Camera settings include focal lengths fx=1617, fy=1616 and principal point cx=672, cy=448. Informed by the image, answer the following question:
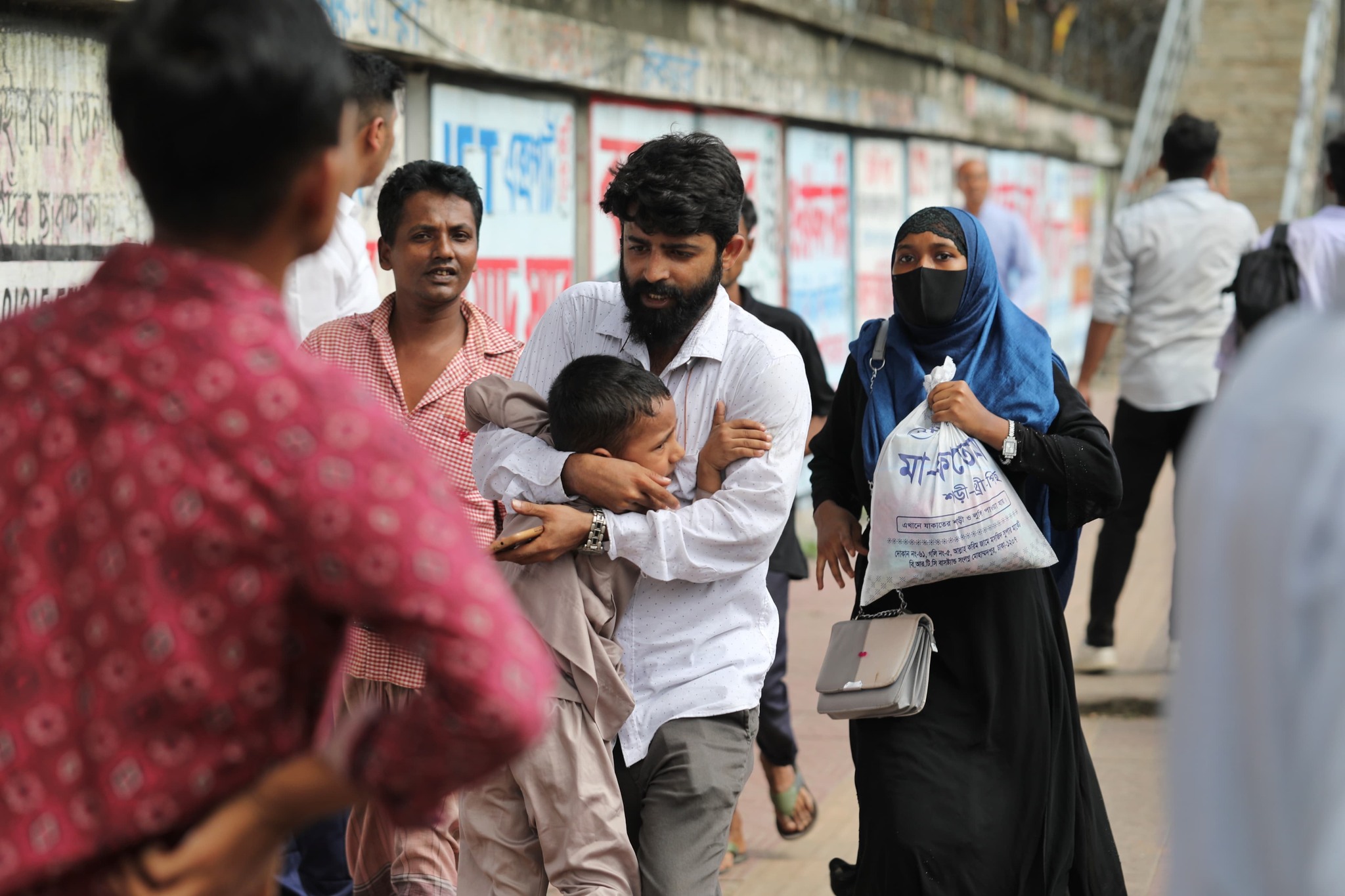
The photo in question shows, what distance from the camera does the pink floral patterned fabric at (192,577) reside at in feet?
4.64

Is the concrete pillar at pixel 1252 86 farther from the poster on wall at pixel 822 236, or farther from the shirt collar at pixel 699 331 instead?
the shirt collar at pixel 699 331

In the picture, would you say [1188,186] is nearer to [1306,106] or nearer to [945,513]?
[945,513]

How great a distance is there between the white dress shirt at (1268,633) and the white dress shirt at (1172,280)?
5869mm

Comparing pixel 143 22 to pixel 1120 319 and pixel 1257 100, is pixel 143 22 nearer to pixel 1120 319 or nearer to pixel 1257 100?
pixel 1120 319

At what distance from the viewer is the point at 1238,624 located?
4.16 ft

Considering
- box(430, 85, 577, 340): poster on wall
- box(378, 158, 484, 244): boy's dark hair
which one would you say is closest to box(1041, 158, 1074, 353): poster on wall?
box(430, 85, 577, 340): poster on wall

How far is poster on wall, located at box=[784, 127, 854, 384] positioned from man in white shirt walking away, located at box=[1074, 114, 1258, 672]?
3.94 metres

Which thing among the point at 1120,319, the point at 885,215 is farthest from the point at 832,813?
the point at 885,215

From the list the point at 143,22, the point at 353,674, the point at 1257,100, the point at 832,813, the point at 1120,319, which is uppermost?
the point at 1257,100

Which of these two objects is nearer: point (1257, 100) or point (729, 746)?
point (729, 746)

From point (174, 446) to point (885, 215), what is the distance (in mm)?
12217

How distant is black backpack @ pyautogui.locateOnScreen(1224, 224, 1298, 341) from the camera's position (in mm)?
6168

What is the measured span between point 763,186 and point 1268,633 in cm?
945

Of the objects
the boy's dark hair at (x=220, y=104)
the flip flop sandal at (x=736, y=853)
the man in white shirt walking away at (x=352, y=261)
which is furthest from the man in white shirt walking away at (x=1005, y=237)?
the boy's dark hair at (x=220, y=104)
